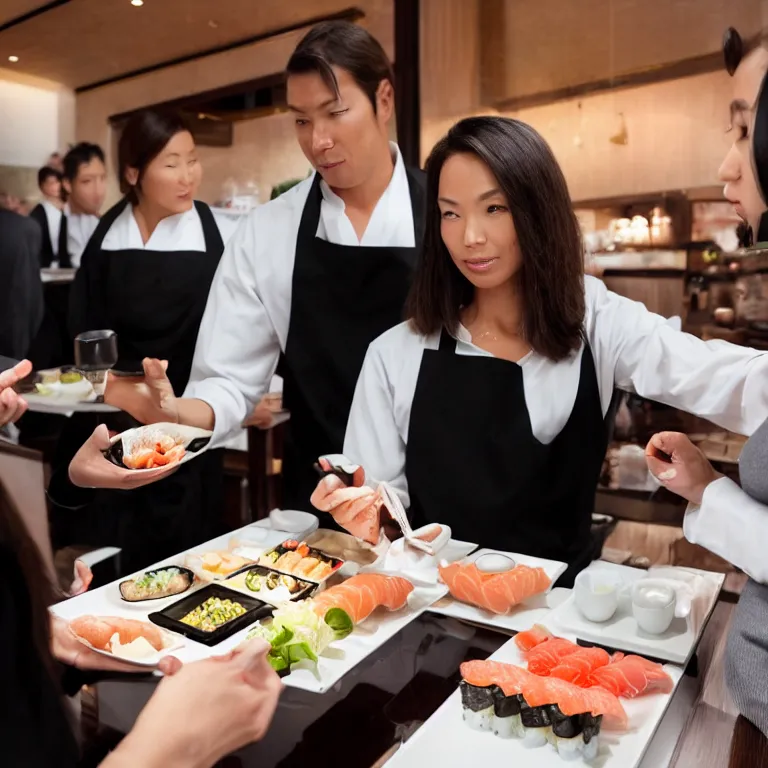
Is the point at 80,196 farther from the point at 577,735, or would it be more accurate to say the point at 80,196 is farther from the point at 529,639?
the point at 577,735

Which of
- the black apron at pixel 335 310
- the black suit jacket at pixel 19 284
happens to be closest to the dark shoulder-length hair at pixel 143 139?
the black suit jacket at pixel 19 284

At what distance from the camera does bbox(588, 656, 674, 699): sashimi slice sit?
1166mm

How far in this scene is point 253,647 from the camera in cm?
102

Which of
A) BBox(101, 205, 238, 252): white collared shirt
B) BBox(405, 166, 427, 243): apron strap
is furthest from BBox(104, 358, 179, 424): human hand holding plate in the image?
BBox(405, 166, 427, 243): apron strap

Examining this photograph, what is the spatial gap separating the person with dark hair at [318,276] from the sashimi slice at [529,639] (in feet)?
2.56

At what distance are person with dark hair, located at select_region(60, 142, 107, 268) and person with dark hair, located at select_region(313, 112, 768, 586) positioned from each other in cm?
73

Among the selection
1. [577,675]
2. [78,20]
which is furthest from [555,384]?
[78,20]

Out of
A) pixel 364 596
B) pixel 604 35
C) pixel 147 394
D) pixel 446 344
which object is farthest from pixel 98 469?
pixel 604 35

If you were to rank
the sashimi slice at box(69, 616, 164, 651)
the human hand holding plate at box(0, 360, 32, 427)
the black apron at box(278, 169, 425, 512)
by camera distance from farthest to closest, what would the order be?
the black apron at box(278, 169, 425, 512) → the human hand holding plate at box(0, 360, 32, 427) → the sashimi slice at box(69, 616, 164, 651)

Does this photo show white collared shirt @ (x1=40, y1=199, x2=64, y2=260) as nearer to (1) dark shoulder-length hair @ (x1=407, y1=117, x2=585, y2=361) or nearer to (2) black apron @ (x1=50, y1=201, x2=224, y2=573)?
(2) black apron @ (x1=50, y1=201, x2=224, y2=573)

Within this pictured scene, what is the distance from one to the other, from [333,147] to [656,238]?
75 cm

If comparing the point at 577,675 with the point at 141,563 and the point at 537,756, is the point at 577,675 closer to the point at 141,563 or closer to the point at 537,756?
the point at 537,756

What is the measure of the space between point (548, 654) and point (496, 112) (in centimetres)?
123

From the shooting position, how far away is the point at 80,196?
1.89 metres
